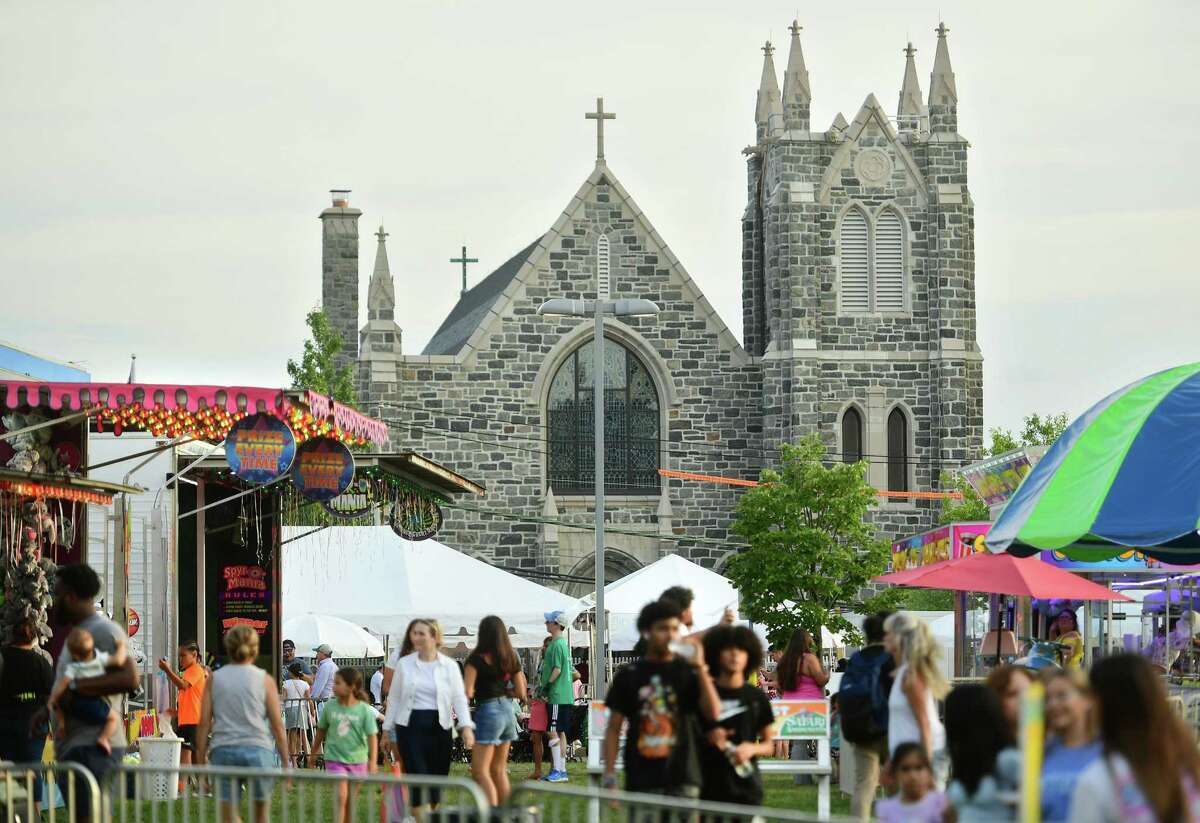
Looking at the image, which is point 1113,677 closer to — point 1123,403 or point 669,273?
point 1123,403

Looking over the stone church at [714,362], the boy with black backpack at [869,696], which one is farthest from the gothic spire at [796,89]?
the boy with black backpack at [869,696]

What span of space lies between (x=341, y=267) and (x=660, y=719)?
3789 centimetres

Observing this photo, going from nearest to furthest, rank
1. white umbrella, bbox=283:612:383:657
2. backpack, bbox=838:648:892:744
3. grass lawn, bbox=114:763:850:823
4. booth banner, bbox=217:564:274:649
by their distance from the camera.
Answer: backpack, bbox=838:648:892:744
grass lawn, bbox=114:763:850:823
booth banner, bbox=217:564:274:649
white umbrella, bbox=283:612:383:657

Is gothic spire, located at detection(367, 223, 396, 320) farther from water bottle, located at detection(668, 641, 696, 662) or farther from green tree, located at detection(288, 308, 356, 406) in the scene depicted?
water bottle, located at detection(668, 641, 696, 662)

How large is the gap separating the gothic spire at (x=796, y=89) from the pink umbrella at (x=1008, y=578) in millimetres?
24338

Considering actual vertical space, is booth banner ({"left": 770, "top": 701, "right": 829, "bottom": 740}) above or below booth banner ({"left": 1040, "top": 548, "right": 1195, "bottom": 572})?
below

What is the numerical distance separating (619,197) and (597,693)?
1818 centimetres

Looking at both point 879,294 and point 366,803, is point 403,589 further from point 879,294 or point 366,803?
point 879,294

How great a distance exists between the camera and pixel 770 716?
855cm

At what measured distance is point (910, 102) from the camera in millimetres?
42062

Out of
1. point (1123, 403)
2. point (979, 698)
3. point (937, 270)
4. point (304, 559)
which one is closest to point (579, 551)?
point (937, 270)

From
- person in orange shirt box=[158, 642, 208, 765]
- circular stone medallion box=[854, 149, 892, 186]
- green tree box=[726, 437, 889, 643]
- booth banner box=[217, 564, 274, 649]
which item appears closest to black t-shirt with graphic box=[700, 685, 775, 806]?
person in orange shirt box=[158, 642, 208, 765]

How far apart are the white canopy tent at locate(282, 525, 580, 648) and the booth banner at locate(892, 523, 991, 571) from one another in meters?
4.64

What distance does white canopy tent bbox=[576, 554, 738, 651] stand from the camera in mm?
28109
